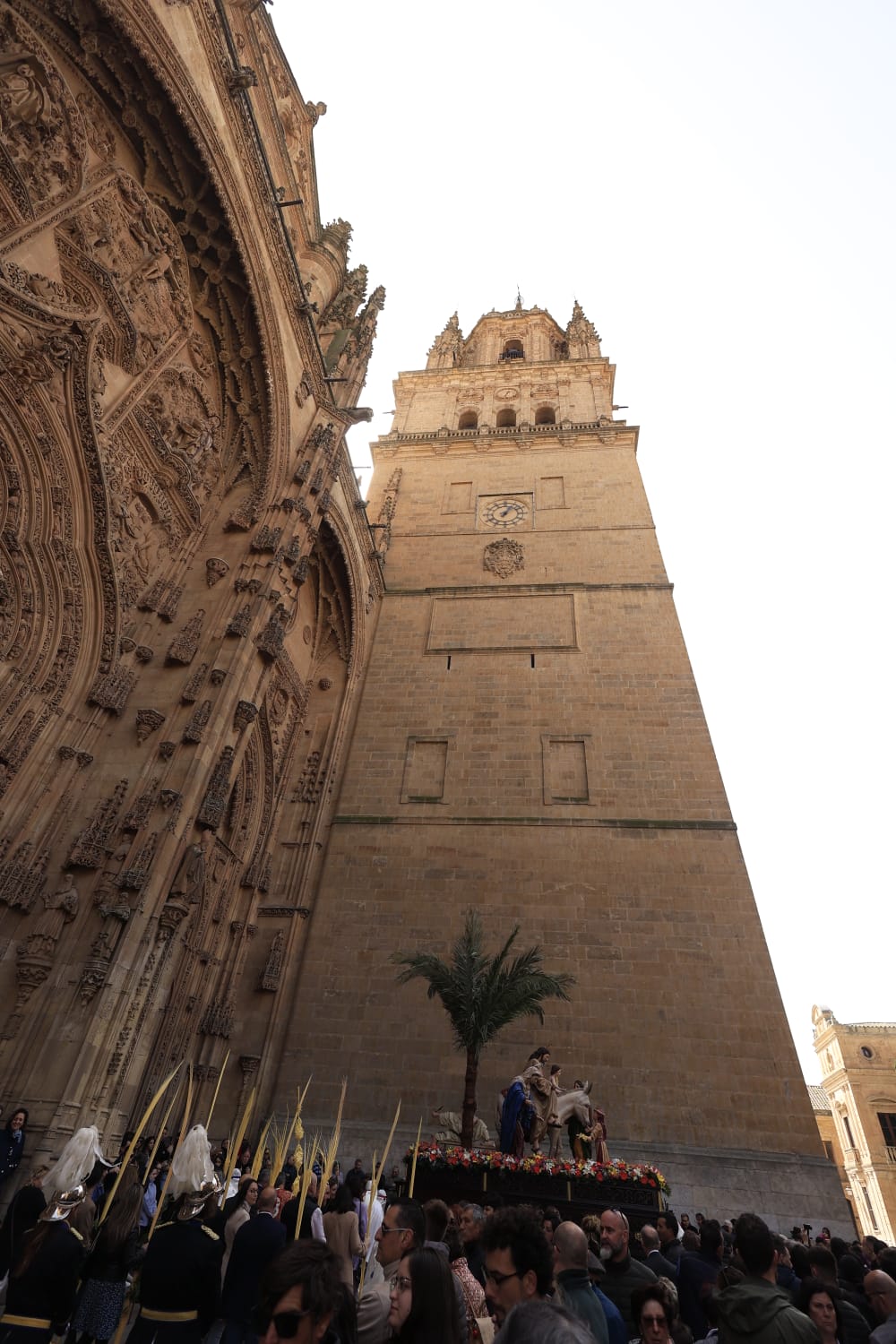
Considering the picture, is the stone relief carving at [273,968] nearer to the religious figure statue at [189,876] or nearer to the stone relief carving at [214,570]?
the religious figure statue at [189,876]

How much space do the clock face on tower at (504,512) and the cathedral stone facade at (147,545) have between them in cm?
687

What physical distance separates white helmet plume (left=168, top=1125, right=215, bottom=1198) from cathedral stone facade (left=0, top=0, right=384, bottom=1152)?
3.14 meters

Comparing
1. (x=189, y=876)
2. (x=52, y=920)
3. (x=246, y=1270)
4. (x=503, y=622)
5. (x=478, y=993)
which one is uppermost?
(x=503, y=622)

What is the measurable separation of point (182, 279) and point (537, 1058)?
11933mm

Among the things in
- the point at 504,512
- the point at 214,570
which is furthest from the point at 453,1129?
the point at 504,512

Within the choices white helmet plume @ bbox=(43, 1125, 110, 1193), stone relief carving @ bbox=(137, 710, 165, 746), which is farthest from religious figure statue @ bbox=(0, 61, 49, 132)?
white helmet plume @ bbox=(43, 1125, 110, 1193)

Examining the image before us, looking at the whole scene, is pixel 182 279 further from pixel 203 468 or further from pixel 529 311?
pixel 529 311

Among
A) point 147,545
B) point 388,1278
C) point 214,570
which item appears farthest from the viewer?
point 214,570

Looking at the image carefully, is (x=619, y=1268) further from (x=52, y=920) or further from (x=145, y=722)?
(x=145, y=722)

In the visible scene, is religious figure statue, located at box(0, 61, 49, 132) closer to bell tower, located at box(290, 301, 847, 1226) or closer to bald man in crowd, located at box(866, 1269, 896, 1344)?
bell tower, located at box(290, 301, 847, 1226)

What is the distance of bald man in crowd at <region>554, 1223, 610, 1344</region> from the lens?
98.7 inches

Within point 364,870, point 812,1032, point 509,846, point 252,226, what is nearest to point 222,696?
point 364,870

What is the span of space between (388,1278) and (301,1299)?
107 centimetres

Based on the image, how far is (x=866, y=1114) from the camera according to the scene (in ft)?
103
